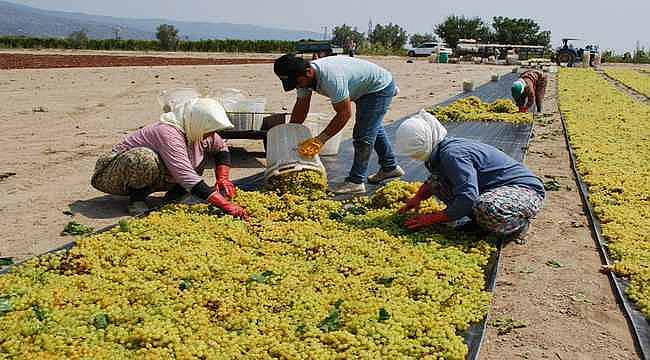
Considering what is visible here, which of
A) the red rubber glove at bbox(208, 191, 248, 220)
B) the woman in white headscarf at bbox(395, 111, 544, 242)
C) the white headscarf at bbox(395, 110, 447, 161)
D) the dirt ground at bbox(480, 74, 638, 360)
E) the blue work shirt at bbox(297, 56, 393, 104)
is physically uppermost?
the blue work shirt at bbox(297, 56, 393, 104)

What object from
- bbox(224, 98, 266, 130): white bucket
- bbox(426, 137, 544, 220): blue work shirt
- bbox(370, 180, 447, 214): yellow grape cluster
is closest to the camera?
bbox(426, 137, 544, 220): blue work shirt

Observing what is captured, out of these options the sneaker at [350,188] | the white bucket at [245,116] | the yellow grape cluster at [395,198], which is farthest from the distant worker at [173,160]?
the white bucket at [245,116]

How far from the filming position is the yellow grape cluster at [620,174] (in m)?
4.42

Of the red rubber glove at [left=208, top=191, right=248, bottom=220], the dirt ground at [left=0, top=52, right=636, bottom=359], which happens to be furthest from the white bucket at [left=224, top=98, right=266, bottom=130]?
the red rubber glove at [left=208, top=191, right=248, bottom=220]

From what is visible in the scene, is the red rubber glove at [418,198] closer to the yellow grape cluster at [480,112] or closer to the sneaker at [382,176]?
the sneaker at [382,176]

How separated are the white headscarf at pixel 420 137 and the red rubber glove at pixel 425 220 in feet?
1.47

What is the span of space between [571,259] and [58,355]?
144 inches

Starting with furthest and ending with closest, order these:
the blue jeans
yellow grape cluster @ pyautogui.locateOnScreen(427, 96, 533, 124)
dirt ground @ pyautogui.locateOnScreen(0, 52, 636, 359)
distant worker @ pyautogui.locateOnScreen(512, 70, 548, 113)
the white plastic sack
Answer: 1. distant worker @ pyautogui.locateOnScreen(512, 70, 548, 113)
2. yellow grape cluster @ pyautogui.locateOnScreen(427, 96, 533, 124)
3. the white plastic sack
4. the blue jeans
5. dirt ground @ pyautogui.locateOnScreen(0, 52, 636, 359)

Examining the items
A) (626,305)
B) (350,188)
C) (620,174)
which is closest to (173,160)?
(350,188)

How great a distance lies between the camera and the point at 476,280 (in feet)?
→ 12.9

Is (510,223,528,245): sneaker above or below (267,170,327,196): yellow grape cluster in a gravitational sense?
→ below

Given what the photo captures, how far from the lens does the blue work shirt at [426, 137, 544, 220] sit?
4.32 metres

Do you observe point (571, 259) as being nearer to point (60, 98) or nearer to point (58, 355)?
point (58, 355)

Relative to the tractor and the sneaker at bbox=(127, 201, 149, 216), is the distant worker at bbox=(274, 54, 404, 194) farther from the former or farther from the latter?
the tractor
